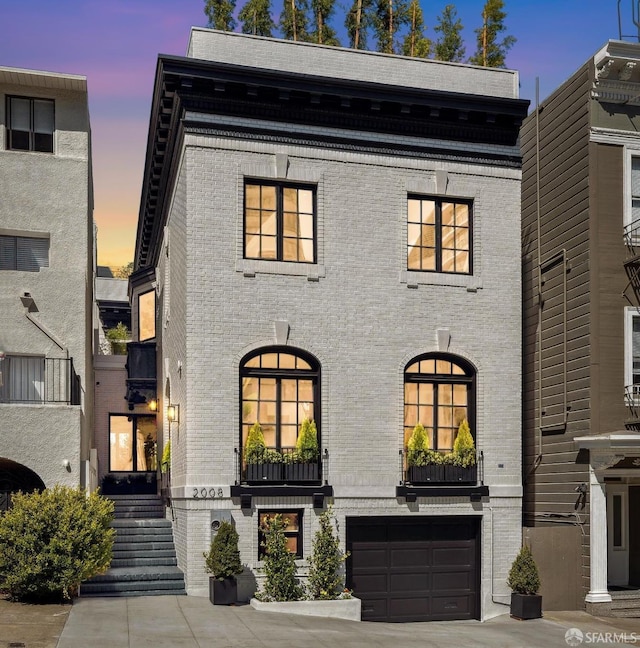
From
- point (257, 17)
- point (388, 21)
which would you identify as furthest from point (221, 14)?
point (388, 21)

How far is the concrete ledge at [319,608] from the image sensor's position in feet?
60.2

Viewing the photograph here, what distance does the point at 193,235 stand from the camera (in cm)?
2000

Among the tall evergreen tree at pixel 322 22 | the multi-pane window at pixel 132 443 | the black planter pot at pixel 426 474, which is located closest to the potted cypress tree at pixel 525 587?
the black planter pot at pixel 426 474

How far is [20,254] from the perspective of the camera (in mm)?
22438

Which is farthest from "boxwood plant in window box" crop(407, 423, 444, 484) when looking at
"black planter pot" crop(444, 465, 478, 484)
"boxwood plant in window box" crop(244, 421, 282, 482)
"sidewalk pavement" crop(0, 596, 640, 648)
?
"sidewalk pavement" crop(0, 596, 640, 648)

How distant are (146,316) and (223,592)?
1777cm

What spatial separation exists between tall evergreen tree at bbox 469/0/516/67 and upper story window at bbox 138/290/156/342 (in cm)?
1683

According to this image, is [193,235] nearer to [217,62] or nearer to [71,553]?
[217,62]

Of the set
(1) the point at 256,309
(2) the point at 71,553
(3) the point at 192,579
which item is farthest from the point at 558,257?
(2) the point at 71,553

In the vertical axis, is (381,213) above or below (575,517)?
above

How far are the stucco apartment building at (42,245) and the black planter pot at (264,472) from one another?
162 inches

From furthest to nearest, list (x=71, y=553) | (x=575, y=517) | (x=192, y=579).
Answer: (x=575, y=517), (x=192, y=579), (x=71, y=553)

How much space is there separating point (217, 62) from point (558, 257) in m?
9.16

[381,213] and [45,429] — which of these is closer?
[45,429]
